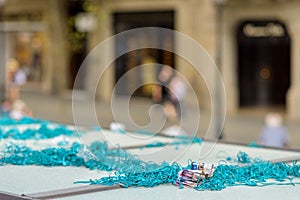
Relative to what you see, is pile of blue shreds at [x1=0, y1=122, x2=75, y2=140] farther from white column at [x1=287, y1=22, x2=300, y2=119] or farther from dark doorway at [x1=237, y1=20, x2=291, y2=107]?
dark doorway at [x1=237, y1=20, x2=291, y2=107]

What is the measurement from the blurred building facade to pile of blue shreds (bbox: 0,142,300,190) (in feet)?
61.7

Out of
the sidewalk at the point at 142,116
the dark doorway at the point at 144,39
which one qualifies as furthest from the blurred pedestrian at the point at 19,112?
the dark doorway at the point at 144,39

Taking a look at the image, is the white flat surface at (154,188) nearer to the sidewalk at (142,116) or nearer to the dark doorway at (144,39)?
the sidewalk at (142,116)

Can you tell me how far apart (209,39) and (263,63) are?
234 cm

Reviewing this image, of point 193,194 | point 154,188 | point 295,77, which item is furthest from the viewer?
point 295,77

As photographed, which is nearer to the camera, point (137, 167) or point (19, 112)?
point (137, 167)

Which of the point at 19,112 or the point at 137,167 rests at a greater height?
the point at 137,167

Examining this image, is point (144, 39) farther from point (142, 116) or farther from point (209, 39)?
point (142, 116)

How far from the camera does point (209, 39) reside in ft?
92.6

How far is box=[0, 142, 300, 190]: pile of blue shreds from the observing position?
14.4 feet

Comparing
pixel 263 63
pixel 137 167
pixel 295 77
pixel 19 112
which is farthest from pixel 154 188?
pixel 263 63

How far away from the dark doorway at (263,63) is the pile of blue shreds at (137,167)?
73.2 ft

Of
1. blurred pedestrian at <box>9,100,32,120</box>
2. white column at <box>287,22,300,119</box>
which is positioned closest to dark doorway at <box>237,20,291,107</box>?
white column at <box>287,22,300,119</box>

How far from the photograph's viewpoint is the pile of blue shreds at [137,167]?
4.40m
